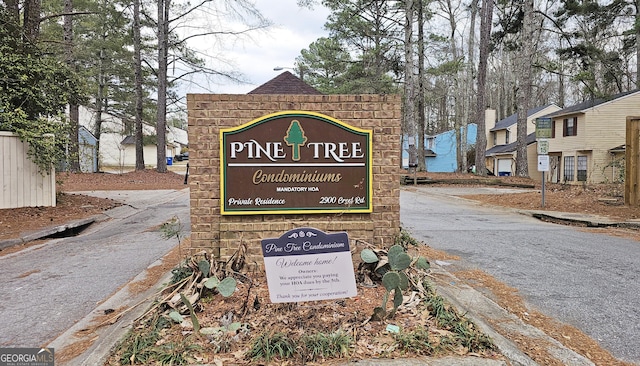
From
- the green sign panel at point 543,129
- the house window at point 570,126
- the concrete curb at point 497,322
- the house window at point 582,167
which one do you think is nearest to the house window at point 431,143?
the house window at point 570,126

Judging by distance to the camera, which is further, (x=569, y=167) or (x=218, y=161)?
(x=569, y=167)

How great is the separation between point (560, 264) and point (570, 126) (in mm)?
28352

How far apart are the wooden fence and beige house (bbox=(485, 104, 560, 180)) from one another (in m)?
33.5

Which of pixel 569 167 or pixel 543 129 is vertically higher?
pixel 543 129

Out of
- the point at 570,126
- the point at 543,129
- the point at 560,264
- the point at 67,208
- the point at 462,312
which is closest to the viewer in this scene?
the point at 462,312

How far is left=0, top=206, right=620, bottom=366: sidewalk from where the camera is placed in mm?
2814

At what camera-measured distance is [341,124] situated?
15.5 ft

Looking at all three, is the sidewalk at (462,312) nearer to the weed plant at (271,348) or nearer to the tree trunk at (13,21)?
the weed plant at (271,348)

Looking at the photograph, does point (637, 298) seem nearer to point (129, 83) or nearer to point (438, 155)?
point (129, 83)

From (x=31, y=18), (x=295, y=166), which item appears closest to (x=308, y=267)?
(x=295, y=166)

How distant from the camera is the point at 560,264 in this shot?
19.9 feet

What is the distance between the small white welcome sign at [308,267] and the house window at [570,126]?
31601 millimetres

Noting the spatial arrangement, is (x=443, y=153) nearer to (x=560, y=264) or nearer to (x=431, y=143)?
(x=431, y=143)
